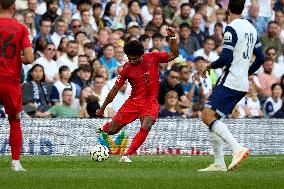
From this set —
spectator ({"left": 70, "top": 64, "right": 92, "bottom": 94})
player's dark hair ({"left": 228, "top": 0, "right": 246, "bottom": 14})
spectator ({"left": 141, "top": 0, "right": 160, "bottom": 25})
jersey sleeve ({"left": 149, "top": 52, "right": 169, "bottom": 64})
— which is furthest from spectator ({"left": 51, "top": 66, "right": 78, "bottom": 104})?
player's dark hair ({"left": 228, "top": 0, "right": 246, "bottom": 14})

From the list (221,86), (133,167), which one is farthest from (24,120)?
(221,86)

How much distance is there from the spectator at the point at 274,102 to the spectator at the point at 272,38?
2926 mm

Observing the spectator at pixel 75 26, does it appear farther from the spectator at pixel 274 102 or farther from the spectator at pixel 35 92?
the spectator at pixel 274 102

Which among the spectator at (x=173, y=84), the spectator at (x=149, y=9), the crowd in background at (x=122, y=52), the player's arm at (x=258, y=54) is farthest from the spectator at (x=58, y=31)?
the player's arm at (x=258, y=54)

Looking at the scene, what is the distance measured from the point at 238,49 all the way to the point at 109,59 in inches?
430

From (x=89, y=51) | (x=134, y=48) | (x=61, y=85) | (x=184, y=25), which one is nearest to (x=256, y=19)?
(x=184, y=25)

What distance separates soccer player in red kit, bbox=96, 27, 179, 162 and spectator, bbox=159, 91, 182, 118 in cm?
495

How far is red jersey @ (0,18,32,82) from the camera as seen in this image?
51.7 feet

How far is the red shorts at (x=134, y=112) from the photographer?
771 inches

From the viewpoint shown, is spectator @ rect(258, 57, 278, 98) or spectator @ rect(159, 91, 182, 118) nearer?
spectator @ rect(159, 91, 182, 118)

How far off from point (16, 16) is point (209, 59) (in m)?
5.45

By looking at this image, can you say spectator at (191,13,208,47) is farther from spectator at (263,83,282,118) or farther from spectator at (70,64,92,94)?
spectator at (70,64,92,94)

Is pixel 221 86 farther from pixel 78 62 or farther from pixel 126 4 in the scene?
pixel 126 4

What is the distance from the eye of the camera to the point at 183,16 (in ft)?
96.3
